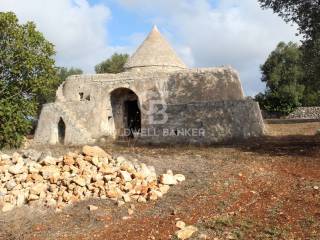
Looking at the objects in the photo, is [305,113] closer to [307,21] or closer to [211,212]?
[307,21]

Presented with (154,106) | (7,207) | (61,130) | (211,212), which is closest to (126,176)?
(211,212)

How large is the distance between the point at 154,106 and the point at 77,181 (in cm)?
1055

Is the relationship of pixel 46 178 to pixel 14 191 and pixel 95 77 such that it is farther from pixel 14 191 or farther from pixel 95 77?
pixel 95 77

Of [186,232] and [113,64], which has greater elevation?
[113,64]

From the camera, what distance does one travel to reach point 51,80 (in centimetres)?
1340

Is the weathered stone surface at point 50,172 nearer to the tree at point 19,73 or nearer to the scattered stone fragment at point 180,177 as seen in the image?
the scattered stone fragment at point 180,177

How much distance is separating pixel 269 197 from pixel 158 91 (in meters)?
11.4

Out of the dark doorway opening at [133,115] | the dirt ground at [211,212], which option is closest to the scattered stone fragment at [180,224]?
the dirt ground at [211,212]

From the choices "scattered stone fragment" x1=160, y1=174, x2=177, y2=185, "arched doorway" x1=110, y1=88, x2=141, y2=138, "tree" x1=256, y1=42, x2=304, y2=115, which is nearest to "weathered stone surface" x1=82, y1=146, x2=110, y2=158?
"scattered stone fragment" x1=160, y1=174, x2=177, y2=185

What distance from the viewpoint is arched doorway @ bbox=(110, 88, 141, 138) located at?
21438mm

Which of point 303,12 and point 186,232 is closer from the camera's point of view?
point 186,232

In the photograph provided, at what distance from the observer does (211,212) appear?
26.4 feet

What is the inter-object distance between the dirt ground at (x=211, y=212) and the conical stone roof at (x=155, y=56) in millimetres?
11264

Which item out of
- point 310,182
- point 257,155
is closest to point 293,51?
point 257,155
